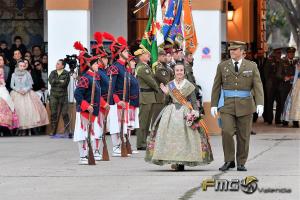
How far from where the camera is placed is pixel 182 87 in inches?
644

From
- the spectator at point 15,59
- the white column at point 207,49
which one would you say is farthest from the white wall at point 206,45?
the spectator at point 15,59

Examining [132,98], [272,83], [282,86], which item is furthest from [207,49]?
[272,83]

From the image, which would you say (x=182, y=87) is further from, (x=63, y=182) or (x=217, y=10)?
(x=217, y=10)

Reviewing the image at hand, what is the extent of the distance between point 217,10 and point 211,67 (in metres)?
1.28

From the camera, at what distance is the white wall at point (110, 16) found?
A: 29.0 m

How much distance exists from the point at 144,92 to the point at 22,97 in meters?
4.93

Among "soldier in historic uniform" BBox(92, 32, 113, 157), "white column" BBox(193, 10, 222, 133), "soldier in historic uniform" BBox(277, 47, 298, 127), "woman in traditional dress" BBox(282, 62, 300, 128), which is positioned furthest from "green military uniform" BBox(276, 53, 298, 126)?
"soldier in historic uniform" BBox(92, 32, 113, 157)

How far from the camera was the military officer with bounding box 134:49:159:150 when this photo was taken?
69.3 feet

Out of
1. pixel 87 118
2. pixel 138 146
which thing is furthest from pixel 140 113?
pixel 87 118

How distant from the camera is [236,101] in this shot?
16.5 meters

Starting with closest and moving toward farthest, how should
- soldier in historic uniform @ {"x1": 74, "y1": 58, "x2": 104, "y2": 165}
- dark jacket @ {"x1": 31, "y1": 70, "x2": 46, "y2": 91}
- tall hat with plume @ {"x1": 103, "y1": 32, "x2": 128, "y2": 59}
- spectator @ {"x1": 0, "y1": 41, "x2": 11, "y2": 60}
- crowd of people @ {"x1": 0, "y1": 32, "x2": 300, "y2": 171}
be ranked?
crowd of people @ {"x1": 0, "y1": 32, "x2": 300, "y2": 171}
soldier in historic uniform @ {"x1": 74, "y1": 58, "x2": 104, "y2": 165}
tall hat with plume @ {"x1": 103, "y1": 32, "x2": 128, "y2": 59}
dark jacket @ {"x1": 31, "y1": 70, "x2": 46, "y2": 91}
spectator @ {"x1": 0, "y1": 41, "x2": 11, "y2": 60}

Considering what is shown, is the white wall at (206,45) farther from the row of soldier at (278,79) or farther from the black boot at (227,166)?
the black boot at (227,166)

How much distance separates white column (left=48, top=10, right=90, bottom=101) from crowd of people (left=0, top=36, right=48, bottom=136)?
91cm

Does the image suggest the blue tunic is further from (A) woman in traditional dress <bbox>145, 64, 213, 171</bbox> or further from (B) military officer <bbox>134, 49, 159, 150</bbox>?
(B) military officer <bbox>134, 49, 159, 150</bbox>
